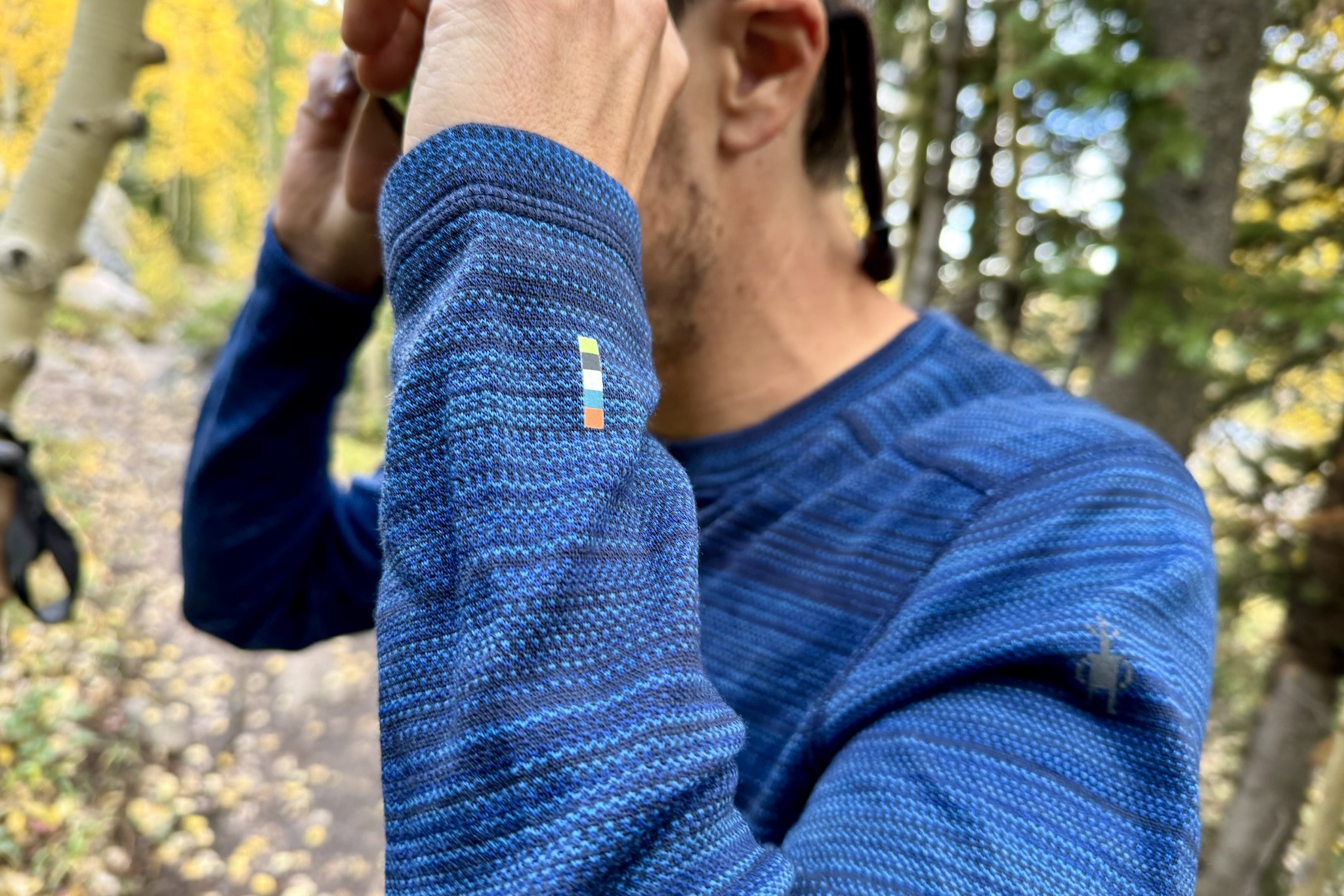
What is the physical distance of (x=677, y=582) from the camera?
2.17ft

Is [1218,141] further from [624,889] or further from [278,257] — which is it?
[624,889]

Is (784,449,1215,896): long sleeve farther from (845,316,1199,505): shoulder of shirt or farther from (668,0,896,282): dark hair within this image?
(668,0,896,282): dark hair

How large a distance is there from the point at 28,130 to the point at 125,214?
11084 mm

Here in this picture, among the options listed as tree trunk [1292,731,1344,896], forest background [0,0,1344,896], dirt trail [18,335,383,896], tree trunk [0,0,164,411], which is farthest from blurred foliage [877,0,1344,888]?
dirt trail [18,335,383,896]

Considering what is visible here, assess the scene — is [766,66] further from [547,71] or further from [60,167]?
[60,167]

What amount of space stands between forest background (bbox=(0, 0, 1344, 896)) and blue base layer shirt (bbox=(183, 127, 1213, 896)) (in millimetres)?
1616

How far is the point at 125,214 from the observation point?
1642 centimetres

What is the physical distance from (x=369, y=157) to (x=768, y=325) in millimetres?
755

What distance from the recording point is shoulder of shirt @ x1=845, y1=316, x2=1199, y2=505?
92 centimetres

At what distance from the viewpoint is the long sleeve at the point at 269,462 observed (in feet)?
4.70

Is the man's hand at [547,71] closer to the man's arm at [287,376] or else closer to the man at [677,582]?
the man at [677,582]

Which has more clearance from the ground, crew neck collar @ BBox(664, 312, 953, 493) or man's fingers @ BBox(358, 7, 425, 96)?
man's fingers @ BBox(358, 7, 425, 96)

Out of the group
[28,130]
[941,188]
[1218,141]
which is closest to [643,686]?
[941,188]

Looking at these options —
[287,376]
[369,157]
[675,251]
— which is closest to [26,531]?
[287,376]
